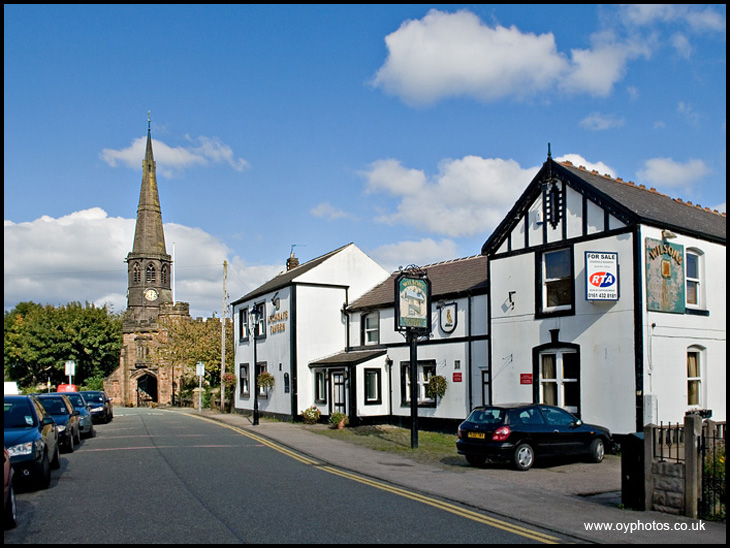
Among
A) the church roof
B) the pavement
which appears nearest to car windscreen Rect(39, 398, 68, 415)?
the pavement

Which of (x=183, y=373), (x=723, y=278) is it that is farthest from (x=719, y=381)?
(x=183, y=373)

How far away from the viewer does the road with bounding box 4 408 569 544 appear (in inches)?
345

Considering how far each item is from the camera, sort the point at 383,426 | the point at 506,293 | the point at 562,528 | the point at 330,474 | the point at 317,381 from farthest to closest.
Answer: the point at 317,381
the point at 383,426
the point at 506,293
the point at 330,474
the point at 562,528

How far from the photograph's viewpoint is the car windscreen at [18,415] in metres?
12.9

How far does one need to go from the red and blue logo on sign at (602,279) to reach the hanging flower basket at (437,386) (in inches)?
343

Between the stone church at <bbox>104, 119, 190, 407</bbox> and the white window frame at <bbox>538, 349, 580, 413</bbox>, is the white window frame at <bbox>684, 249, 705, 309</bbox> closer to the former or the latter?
the white window frame at <bbox>538, 349, 580, 413</bbox>

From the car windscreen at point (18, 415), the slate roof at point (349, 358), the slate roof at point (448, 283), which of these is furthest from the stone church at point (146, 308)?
the car windscreen at point (18, 415)

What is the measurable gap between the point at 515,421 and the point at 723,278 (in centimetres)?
983

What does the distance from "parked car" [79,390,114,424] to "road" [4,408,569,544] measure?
13.9 m

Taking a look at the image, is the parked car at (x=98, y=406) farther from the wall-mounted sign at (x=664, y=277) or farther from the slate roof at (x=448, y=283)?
the wall-mounted sign at (x=664, y=277)

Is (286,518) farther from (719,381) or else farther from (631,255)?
(719,381)

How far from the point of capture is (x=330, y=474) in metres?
14.8

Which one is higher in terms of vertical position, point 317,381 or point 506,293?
point 506,293

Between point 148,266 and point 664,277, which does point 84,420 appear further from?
point 148,266
